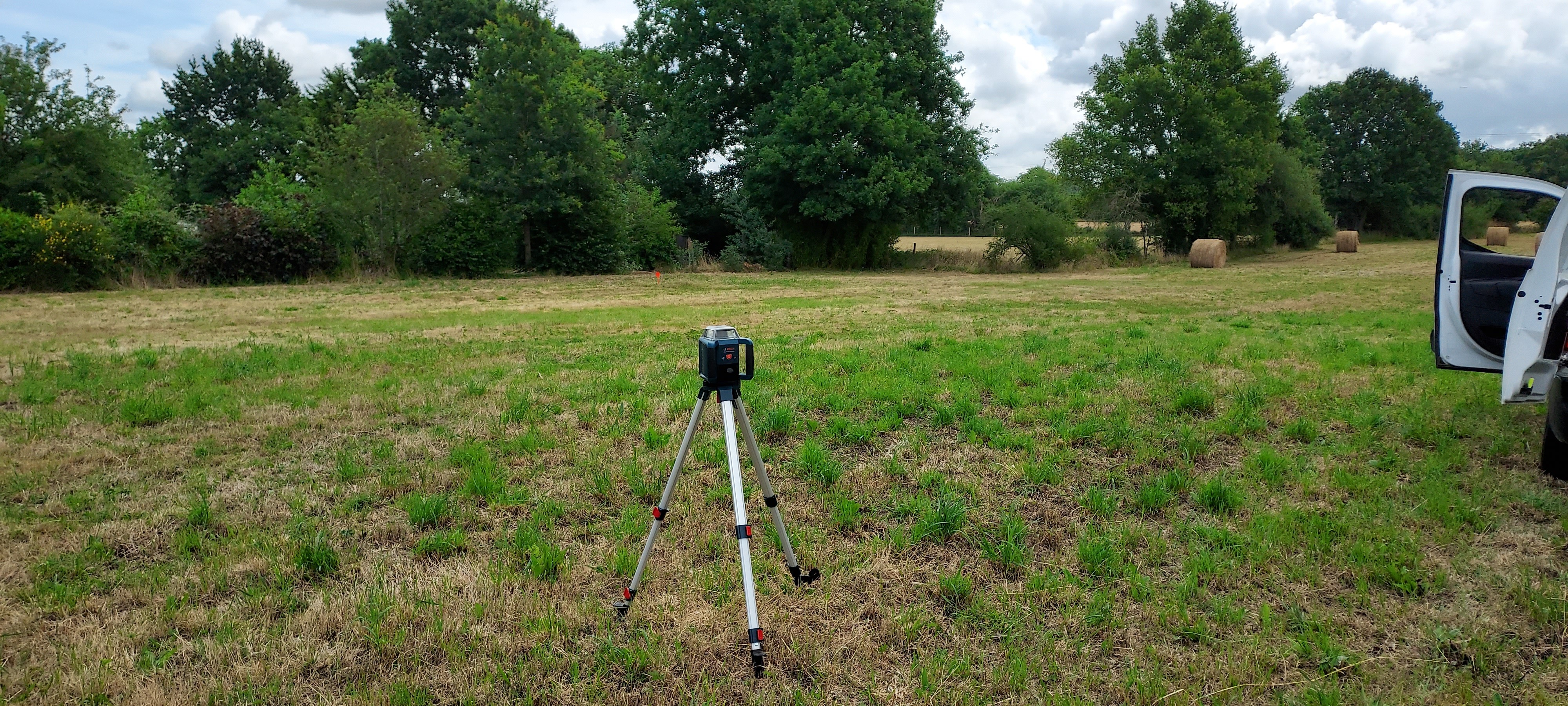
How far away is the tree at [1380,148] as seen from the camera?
56.7 metres

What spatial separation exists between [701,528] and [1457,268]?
572 centimetres

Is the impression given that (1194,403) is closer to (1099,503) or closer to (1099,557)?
(1099,503)

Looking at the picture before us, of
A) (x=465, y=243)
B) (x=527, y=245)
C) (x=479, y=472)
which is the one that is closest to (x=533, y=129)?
(x=527, y=245)

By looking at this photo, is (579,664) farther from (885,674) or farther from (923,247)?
(923,247)

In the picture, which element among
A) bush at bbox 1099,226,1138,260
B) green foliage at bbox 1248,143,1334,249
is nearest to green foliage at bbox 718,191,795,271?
bush at bbox 1099,226,1138,260

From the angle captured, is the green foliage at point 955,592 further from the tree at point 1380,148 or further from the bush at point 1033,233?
the tree at point 1380,148

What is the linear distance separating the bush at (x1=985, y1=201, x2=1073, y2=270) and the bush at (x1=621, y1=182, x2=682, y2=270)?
1178 centimetres

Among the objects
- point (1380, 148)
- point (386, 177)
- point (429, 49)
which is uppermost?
point (429, 49)

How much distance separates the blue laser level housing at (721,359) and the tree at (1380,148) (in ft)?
215

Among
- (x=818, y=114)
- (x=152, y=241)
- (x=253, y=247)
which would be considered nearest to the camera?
(x=152, y=241)

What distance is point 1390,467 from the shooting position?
17.3 feet

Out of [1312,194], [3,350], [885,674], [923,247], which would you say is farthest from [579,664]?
[1312,194]

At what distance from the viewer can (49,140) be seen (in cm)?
2748

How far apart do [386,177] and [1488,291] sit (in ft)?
77.7
